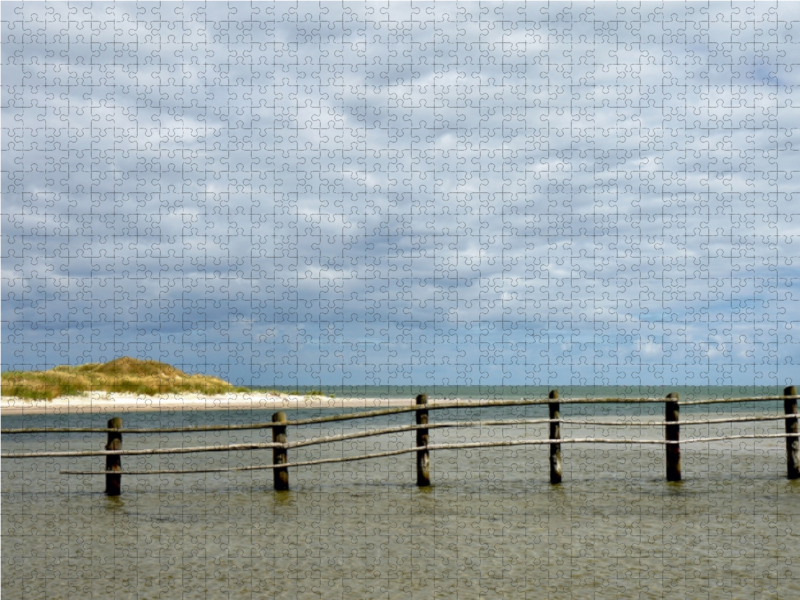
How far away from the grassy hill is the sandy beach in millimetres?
697

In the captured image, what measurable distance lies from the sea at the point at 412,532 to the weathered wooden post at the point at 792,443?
434 mm

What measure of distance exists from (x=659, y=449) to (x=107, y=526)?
485 inches

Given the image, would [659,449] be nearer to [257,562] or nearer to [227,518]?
[227,518]

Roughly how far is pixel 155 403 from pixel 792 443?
3417 cm

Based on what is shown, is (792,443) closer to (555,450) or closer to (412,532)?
(555,450)

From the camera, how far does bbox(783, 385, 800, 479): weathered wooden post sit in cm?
1323

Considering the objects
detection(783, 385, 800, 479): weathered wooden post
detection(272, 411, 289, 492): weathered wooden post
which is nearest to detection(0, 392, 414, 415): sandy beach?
detection(272, 411, 289, 492): weathered wooden post

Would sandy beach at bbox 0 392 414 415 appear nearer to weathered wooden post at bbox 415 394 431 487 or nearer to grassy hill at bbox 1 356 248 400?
grassy hill at bbox 1 356 248 400

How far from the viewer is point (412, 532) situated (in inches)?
356

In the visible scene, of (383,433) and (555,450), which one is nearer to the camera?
(383,433)

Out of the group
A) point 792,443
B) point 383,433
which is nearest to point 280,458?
point 383,433

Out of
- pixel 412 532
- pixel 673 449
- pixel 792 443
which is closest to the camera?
pixel 412 532

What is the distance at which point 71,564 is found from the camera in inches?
311

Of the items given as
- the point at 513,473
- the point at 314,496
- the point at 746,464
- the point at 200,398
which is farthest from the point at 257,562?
the point at 200,398
